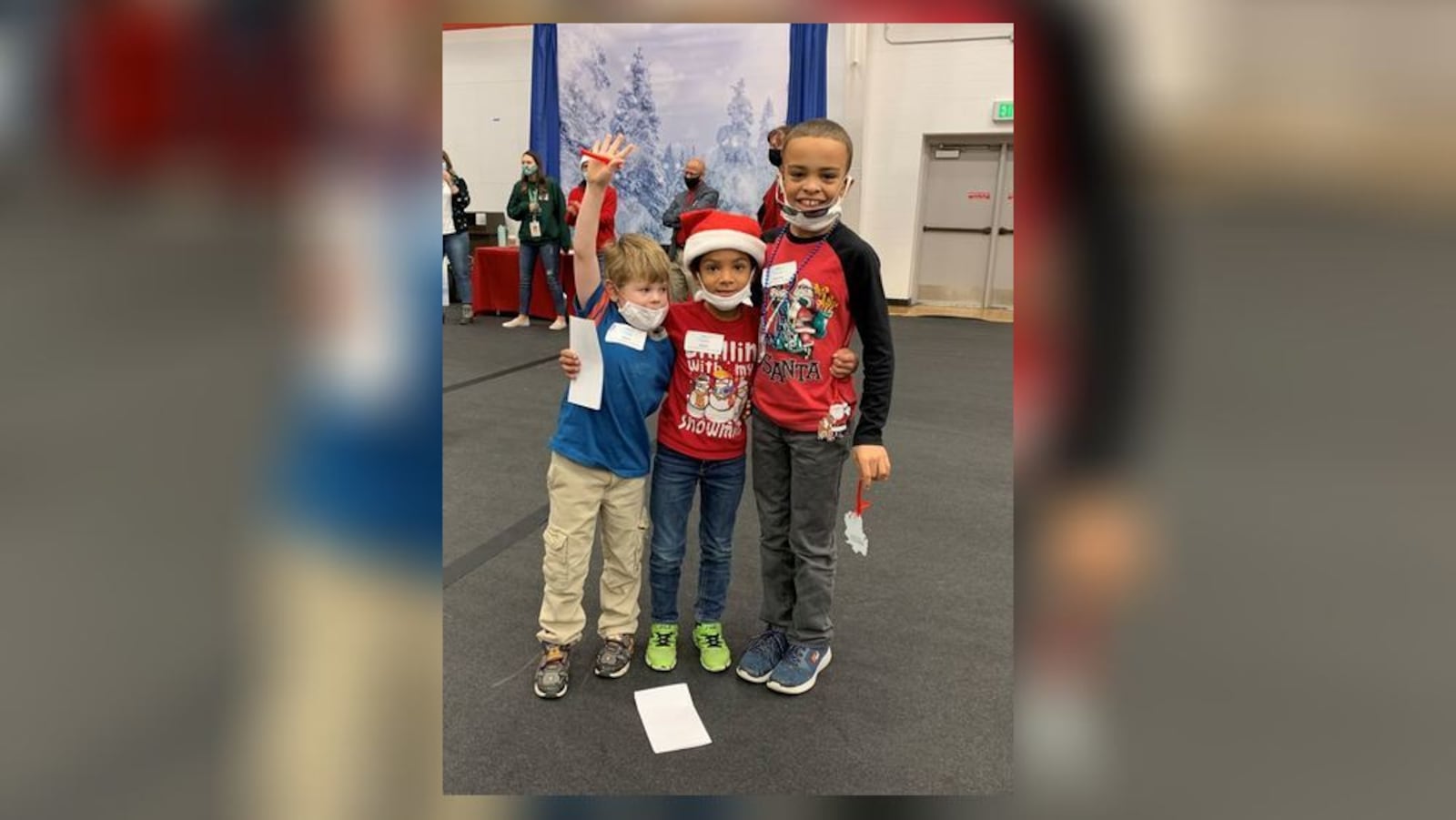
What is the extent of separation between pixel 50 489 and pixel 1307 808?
2.82 feet

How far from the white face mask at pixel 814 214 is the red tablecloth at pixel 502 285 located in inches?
184

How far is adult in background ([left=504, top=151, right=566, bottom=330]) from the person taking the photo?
5.14 meters

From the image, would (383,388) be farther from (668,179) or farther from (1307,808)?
(668,179)

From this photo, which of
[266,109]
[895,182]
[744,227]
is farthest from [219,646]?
[895,182]

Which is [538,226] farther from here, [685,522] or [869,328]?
[869,328]

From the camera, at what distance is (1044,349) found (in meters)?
0.50

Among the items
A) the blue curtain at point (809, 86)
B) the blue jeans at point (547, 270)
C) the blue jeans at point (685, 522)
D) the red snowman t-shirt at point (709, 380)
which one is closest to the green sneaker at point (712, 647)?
the blue jeans at point (685, 522)

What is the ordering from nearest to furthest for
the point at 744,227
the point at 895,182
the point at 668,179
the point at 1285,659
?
1. the point at 1285,659
2. the point at 744,227
3. the point at 668,179
4. the point at 895,182

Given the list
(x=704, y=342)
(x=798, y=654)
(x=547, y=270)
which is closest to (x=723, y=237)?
(x=704, y=342)

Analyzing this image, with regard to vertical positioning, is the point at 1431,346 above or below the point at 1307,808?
above

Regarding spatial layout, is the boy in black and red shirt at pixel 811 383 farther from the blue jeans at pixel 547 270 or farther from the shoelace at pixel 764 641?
the blue jeans at pixel 547 270

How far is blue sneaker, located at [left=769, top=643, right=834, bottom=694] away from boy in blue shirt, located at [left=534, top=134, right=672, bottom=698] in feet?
1.05

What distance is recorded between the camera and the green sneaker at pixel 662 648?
1.54 meters

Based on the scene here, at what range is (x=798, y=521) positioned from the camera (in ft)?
4.58
